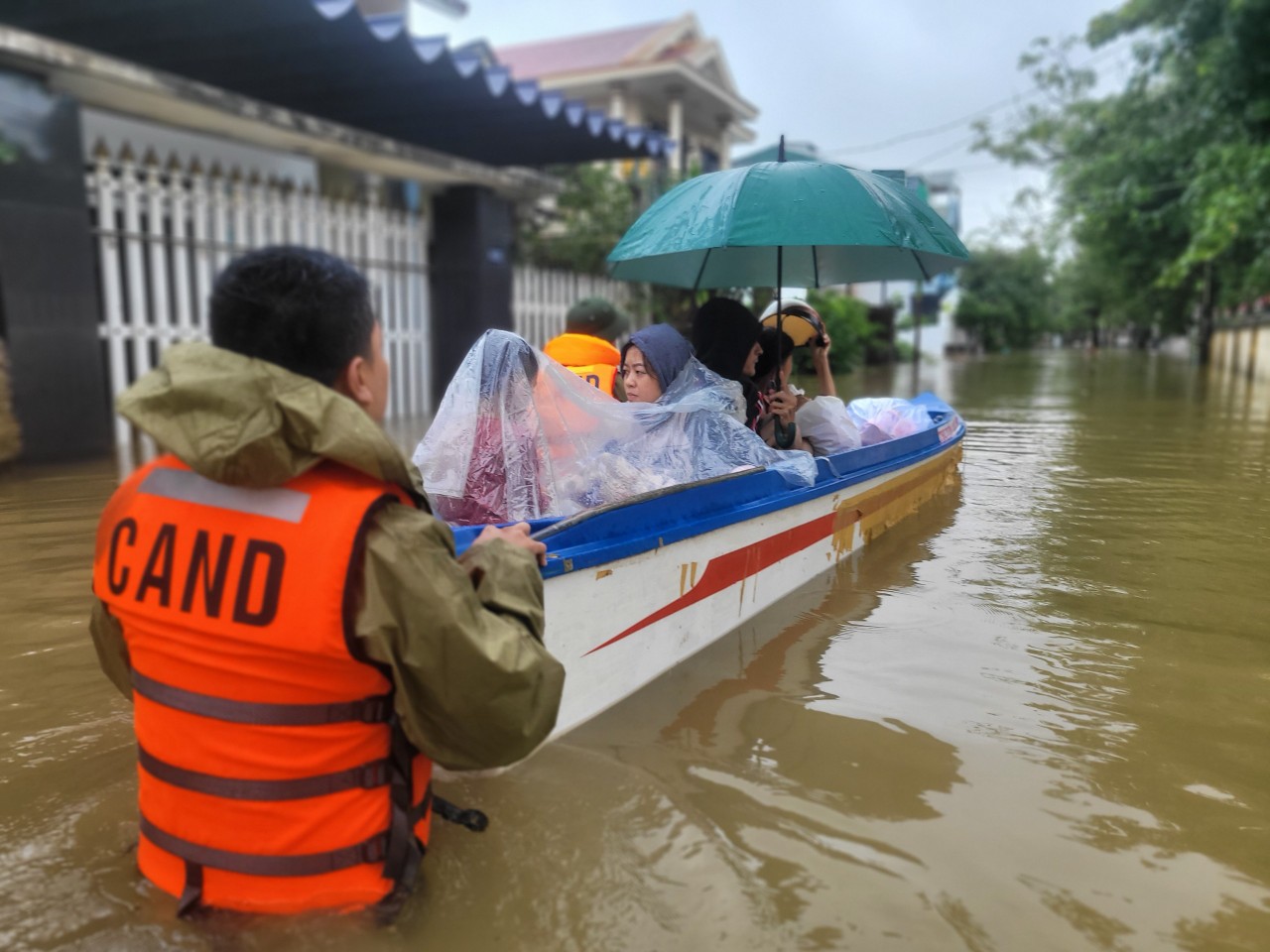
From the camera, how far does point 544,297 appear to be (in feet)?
Answer: 38.9

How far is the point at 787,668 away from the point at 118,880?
2.13 metres

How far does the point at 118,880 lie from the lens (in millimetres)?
2092

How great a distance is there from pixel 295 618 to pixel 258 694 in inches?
7.5

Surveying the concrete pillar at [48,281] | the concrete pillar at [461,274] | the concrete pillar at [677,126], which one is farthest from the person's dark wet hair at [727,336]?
the concrete pillar at [677,126]

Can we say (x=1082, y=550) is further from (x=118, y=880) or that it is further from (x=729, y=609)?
(x=118, y=880)

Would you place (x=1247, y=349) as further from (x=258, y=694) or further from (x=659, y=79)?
(x=258, y=694)

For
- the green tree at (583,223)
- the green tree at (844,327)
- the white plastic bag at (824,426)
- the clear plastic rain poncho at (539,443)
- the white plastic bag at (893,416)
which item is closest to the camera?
the clear plastic rain poncho at (539,443)

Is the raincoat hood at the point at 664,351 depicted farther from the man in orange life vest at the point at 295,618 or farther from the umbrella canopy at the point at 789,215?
the man in orange life vest at the point at 295,618

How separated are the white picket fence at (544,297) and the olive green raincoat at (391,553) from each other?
9.56 m

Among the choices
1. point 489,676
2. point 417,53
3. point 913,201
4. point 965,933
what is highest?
point 417,53

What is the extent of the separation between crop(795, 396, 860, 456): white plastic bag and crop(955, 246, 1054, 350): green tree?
40.2 metres

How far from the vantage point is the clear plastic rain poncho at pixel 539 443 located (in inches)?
120

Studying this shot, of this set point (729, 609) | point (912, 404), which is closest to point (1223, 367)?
point (912, 404)

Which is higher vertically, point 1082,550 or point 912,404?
point 912,404
